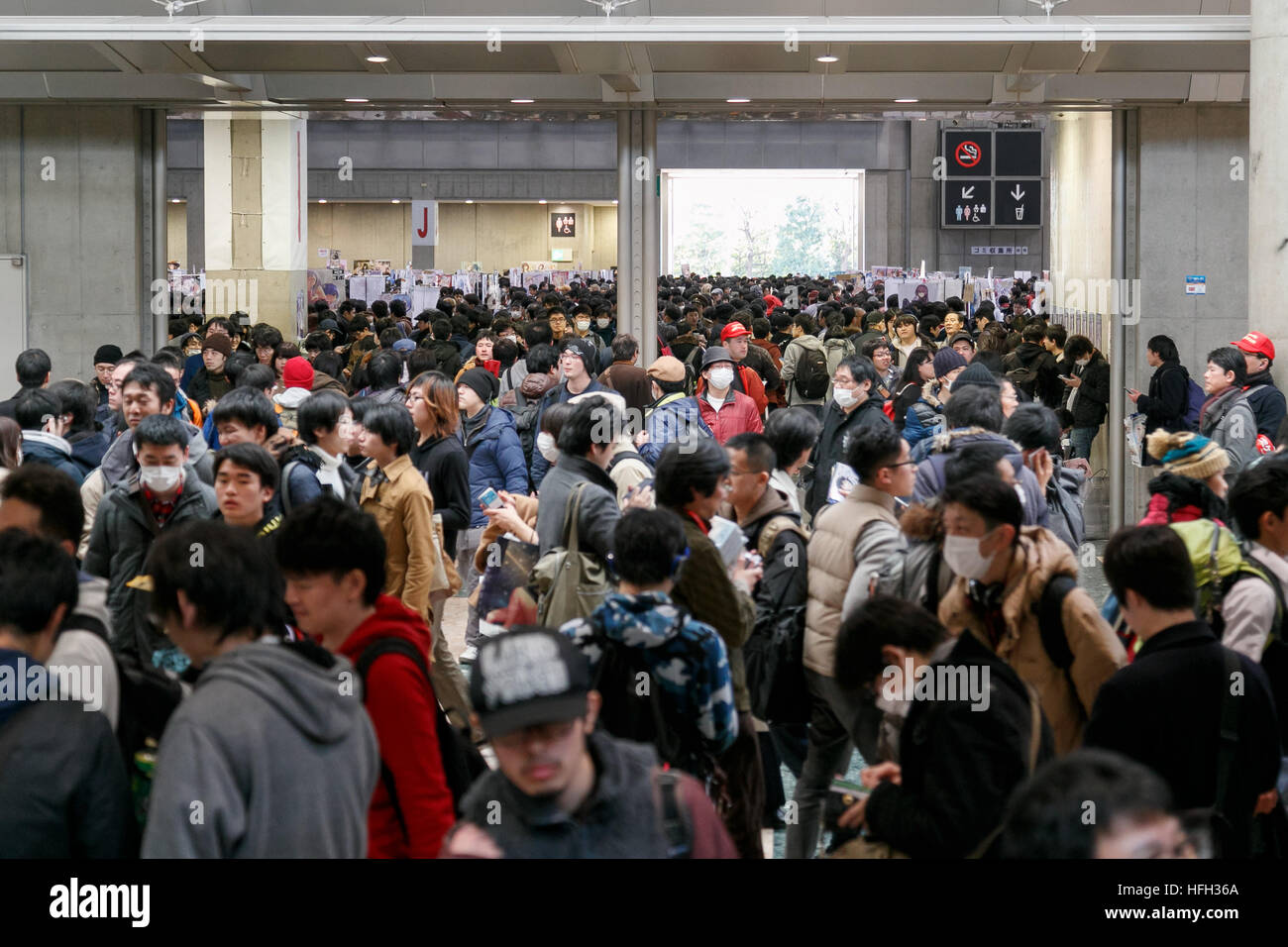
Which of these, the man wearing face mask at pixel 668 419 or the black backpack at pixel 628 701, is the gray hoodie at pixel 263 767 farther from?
the man wearing face mask at pixel 668 419

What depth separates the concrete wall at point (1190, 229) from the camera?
1123 centimetres

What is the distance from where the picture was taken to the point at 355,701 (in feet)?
9.38

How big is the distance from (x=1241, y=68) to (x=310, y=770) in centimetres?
974

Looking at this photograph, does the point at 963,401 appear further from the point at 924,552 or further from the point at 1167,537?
the point at 1167,537

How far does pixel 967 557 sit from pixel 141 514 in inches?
107

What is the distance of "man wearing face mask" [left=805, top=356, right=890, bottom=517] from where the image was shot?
8086 millimetres

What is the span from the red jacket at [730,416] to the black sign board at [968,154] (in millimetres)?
25253

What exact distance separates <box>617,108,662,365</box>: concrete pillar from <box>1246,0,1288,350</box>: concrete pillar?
13.7ft

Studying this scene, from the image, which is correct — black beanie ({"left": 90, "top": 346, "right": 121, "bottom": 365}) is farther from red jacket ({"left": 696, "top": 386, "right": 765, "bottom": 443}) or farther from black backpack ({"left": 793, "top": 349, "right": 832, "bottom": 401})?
black backpack ({"left": 793, "top": 349, "right": 832, "bottom": 401})

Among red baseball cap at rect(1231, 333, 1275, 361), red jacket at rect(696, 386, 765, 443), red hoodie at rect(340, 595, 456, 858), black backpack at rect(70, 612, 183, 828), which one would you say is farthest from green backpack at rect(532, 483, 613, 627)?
red baseball cap at rect(1231, 333, 1275, 361)

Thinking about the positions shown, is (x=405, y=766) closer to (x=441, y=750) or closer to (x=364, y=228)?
(x=441, y=750)

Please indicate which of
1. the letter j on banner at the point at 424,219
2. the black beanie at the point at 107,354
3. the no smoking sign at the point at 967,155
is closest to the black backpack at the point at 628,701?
the black beanie at the point at 107,354

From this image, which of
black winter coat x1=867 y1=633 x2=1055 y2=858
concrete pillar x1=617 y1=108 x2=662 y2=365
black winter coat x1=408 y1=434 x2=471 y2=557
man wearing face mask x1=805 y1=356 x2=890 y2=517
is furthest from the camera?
concrete pillar x1=617 y1=108 x2=662 y2=365

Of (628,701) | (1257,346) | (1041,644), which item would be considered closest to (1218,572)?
(1041,644)
